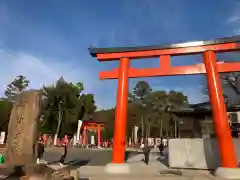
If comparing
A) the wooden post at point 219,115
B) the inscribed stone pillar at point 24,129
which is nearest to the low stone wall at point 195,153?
the wooden post at point 219,115

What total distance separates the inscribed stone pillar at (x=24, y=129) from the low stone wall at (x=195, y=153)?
8.13 meters

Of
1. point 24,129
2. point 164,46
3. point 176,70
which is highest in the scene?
point 164,46

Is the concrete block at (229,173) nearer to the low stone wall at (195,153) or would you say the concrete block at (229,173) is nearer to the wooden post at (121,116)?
the low stone wall at (195,153)

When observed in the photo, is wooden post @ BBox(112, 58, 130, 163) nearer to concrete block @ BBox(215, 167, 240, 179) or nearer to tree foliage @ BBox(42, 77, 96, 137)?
concrete block @ BBox(215, 167, 240, 179)

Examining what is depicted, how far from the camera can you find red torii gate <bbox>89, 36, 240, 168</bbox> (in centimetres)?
995

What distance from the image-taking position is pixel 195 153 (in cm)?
1262

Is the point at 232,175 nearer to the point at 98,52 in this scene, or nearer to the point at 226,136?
the point at 226,136

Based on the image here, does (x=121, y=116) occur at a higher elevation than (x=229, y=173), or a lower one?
higher

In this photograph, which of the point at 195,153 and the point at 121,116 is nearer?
the point at 121,116

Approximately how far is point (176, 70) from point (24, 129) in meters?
6.93

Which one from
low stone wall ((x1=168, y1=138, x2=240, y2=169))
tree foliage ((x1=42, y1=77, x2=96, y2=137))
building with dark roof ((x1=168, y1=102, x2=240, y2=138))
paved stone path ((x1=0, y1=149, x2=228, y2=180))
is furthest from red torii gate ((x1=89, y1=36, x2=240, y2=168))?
tree foliage ((x1=42, y1=77, x2=96, y2=137))

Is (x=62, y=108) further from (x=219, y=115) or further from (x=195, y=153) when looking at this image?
(x=219, y=115)

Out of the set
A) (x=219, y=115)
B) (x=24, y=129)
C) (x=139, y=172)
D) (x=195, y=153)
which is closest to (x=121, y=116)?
(x=139, y=172)

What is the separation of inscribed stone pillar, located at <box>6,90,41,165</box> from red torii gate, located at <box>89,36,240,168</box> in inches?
182
